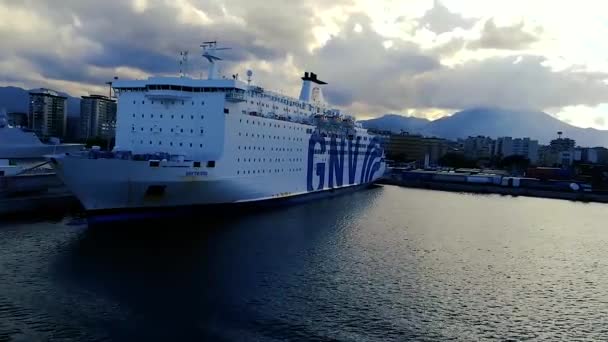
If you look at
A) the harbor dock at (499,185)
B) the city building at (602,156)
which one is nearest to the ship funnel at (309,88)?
the harbor dock at (499,185)

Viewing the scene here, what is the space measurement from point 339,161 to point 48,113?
221 ft

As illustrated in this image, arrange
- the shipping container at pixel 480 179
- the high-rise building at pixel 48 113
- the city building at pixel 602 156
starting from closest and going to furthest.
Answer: the shipping container at pixel 480 179
the high-rise building at pixel 48 113
the city building at pixel 602 156

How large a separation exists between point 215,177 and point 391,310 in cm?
1015

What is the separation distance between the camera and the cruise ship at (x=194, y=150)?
16266mm

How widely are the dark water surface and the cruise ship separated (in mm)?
1317

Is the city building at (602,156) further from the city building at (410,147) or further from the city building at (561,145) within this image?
the city building at (410,147)

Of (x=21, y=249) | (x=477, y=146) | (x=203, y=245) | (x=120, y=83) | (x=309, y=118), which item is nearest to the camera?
(x=21, y=249)

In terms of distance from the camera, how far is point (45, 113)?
3137 inches

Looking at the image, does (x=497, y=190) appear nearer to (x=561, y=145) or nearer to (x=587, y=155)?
(x=587, y=155)

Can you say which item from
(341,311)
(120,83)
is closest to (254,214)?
(120,83)

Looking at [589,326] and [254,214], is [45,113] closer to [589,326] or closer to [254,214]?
[254,214]

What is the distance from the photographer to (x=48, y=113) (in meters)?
80.6

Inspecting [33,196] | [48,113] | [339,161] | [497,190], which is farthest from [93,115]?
[33,196]

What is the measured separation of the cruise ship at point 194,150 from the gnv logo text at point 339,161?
1.33 meters
